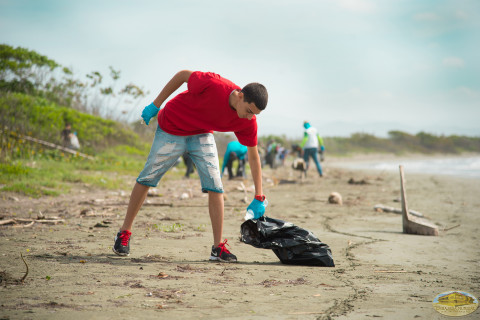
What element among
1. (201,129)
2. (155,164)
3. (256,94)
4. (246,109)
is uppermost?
(256,94)

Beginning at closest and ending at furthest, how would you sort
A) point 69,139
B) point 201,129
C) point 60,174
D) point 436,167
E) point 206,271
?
point 206,271, point 201,129, point 60,174, point 69,139, point 436,167

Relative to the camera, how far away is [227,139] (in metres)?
24.6

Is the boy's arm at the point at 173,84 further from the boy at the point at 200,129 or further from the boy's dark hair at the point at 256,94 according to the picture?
the boy's dark hair at the point at 256,94

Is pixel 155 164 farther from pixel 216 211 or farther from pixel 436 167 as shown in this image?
pixel 436 167

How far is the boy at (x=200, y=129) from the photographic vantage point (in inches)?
138

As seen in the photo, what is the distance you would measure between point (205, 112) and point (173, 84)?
379 millimetres

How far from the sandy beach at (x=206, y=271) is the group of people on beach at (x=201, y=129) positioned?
1.58ft

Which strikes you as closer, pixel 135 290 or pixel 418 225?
pixel 135 290

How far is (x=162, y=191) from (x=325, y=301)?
23.7 ft

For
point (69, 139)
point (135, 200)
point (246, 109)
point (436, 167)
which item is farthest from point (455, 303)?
point (436, 167)

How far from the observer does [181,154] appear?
375 centimetres

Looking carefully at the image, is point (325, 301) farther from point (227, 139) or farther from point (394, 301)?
point (227, 139)

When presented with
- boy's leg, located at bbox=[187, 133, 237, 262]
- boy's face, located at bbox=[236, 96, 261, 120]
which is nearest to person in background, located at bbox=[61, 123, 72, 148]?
boy's leg, located at bbox=[187, 133, 237, 262]

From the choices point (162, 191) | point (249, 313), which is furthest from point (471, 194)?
point (249, 313)
